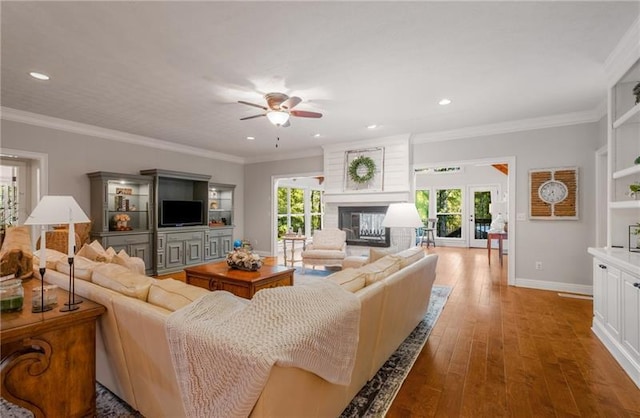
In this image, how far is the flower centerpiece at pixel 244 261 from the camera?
12.0 ft

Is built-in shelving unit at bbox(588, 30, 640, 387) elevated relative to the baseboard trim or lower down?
elevated

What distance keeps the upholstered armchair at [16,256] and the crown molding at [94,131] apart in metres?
2.84

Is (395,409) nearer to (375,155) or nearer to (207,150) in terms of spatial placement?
(375,155)

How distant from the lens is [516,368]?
2.36 metres

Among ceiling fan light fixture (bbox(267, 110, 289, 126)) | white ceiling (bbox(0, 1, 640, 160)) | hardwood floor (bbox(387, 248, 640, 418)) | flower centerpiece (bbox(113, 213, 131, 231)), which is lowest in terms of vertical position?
hardwood floor (bbox(387, 248, 640, 418))

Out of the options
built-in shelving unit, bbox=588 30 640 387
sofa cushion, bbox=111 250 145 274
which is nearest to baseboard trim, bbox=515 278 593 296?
built-in shelving unit, bbox=588 30 640 387

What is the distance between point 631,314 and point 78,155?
23.1 feet

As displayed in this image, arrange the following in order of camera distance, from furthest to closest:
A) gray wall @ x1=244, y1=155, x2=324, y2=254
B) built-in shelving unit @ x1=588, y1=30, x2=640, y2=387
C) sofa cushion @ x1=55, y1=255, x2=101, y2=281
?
1. gray wall @ x1=244, y1=155, x2=324, y2=254
2. built-in shelving unit @ x1=588, y1=30, x2=640, y2=387
3. sofa cushion @ x1=55, y1=255, x2=101, y2=281

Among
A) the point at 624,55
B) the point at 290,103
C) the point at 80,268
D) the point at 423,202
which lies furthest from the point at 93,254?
the point at 423,202

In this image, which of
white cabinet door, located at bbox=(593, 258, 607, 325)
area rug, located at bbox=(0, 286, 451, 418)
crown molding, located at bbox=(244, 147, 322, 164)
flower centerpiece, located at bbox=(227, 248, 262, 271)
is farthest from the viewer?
crown molding, located at bbox=(244, 147, 322, 164)

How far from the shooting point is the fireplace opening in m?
6.09

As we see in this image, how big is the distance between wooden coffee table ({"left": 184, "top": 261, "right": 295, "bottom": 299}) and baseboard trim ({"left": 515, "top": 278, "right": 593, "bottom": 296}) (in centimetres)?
377

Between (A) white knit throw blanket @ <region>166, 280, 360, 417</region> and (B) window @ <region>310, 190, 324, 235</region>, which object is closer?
(A) white knit throw blanket @ <region>166, 280, 360, 417</region>

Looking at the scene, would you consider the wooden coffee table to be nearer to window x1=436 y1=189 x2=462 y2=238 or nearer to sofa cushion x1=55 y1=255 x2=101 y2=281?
sofa cushion x1=55 y1=255 x2=101 y2=281
